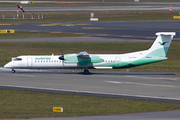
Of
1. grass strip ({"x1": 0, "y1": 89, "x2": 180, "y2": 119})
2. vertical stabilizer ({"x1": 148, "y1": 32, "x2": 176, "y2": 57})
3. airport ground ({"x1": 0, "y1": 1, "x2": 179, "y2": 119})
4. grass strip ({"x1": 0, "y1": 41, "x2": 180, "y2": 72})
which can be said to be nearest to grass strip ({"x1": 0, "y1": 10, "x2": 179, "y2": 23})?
grass strip ({"x1": 0, "y1": 41, "x2": 180, "y2": 72})

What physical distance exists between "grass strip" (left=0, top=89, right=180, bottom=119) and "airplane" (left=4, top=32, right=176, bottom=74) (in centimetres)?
1111

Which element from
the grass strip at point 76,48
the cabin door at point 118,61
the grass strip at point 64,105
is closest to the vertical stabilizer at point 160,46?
the cabin door at point 118,61

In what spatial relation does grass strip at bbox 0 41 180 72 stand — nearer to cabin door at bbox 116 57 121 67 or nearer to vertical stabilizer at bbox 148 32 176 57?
vertical stabilizer at bbox 148 32 176 57

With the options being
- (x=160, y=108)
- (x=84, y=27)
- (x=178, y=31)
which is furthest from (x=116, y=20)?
(x=160, y=108)

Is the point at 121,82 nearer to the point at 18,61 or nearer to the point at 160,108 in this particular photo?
the point at 160,108

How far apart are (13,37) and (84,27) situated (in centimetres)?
2057

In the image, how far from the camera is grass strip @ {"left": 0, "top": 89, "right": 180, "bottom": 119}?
910 inches

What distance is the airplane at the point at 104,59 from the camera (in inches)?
1610

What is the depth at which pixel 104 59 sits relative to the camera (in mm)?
41188

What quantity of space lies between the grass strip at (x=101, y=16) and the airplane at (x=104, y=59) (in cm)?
5433

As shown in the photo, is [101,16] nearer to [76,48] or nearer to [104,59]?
[76,48]

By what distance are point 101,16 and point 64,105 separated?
3189 inches

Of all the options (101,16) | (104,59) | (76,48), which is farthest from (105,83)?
(101,16)

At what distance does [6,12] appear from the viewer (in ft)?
369
